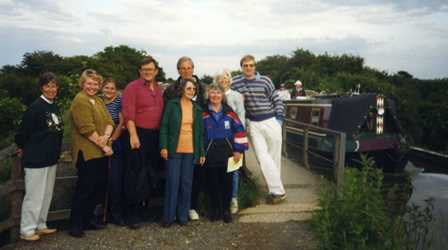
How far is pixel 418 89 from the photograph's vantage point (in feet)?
94.9

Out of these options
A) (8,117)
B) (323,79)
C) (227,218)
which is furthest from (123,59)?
(227,218)

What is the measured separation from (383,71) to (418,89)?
4265mm

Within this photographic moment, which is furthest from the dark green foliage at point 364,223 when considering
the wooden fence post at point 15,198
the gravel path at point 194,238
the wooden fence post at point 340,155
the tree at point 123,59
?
the tree at point 123,59

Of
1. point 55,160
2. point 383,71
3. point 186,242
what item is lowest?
point 186,242

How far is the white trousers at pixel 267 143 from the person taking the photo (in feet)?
16.8

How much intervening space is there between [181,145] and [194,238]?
98cm

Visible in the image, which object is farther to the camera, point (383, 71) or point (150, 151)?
point (383, 71)

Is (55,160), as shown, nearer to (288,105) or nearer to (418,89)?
(288,105)

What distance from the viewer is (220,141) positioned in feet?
15.0

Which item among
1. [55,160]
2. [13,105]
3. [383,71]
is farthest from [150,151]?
[383,71]

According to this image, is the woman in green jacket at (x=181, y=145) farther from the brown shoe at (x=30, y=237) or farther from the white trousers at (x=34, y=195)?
the brown shoe at (x=30, y=237)

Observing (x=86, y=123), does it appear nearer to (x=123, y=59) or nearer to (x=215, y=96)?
(x=215, y=96)

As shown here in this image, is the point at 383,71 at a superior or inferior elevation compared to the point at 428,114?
superior

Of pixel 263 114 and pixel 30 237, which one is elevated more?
pixel 263 114
